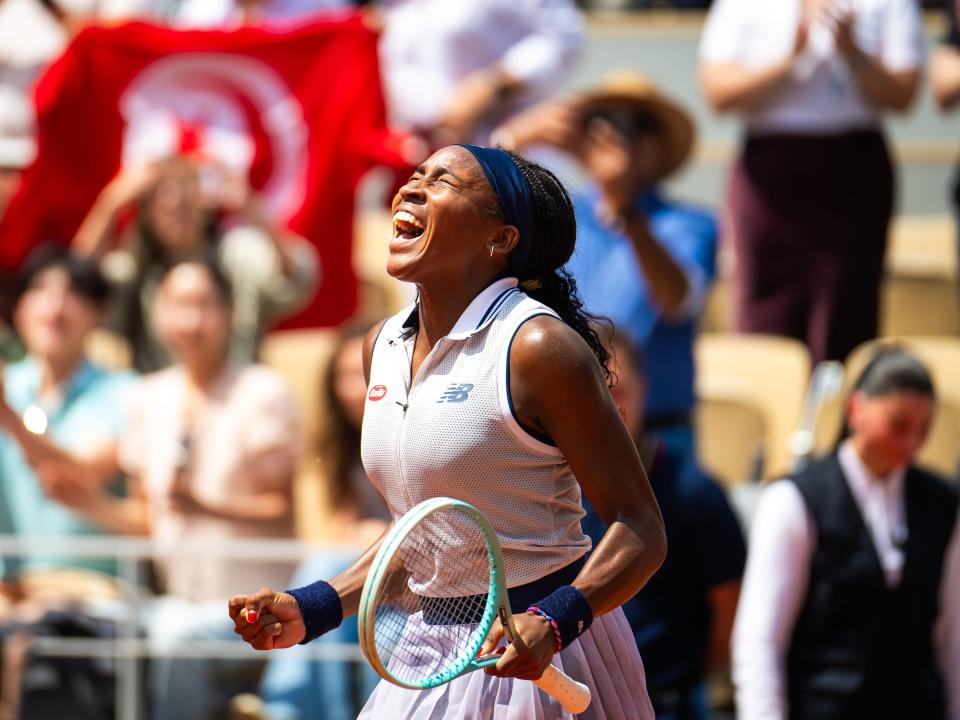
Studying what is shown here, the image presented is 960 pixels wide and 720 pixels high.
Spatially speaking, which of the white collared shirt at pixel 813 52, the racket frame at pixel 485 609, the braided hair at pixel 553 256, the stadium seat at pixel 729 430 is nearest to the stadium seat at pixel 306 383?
the stadium seat at pixel 729 430

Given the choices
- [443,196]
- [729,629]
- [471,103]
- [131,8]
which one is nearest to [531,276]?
[443,196]

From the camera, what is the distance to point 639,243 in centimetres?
A: 561

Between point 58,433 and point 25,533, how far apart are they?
14.4 inches

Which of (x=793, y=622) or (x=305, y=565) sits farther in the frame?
(x=305, y=565)

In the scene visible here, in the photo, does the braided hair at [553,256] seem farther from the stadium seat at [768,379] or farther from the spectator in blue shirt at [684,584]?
the stadium seat at [768,379]

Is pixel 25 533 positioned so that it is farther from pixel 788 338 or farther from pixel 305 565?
pixel 788 338

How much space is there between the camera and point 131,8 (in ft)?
25.7

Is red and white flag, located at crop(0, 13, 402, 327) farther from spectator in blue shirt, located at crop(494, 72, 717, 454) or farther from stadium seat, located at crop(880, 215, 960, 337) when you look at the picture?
stadium seat, located at crop(880, 215, 960, 337)

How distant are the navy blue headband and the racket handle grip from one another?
70cm

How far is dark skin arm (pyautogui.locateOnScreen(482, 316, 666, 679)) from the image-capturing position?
2699mm

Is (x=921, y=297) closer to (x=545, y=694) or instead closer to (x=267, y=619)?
(x=545, y=694)

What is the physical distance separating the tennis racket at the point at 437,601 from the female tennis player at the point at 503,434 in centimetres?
8

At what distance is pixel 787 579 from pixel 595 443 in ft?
6.44

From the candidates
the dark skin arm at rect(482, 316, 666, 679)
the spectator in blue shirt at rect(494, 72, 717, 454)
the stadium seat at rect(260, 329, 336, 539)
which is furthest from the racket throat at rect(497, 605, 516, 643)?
the stadium seat at rect(260, 329, 336, 539)
